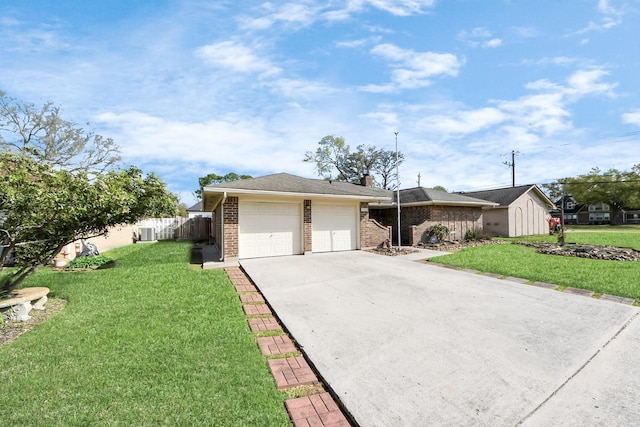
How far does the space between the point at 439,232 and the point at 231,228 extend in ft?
35.6

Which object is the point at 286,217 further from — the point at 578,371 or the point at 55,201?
the point at 578,371

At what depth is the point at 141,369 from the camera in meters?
2.97

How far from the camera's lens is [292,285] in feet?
21.7

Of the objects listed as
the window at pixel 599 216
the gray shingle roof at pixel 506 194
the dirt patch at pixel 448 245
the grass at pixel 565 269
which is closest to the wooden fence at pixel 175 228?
the dirt patch at pixel 448 245

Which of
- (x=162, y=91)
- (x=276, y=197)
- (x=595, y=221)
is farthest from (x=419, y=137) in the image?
(x=595, y=221)

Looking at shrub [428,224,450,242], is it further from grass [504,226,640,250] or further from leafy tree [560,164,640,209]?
leafy tree [560,164,640,209]

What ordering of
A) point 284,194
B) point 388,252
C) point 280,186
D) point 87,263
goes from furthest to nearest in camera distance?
point 388,252 < point 280,186 < point 284,194 < point 87,263

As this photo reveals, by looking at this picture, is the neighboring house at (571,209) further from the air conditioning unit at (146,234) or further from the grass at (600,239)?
the air conditioning unit at (146,234)

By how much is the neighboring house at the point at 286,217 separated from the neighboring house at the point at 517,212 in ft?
45.1

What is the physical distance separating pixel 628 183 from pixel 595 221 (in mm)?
18325

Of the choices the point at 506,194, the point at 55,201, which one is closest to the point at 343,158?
the point at 506,194

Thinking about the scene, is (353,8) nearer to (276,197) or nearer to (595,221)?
(276,197)

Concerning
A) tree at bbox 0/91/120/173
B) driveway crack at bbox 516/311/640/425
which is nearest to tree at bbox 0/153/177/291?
driveway crack at bbox 516/311/640/425

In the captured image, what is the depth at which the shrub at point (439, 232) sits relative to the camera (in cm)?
1525
